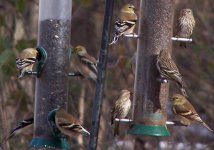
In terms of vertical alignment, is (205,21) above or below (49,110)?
above

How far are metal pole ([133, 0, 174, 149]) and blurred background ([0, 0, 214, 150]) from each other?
204 cm

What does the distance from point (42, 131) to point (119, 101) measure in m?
0.87

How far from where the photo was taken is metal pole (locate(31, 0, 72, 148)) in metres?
8.15

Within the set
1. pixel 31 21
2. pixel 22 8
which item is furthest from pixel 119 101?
pixel 31 21

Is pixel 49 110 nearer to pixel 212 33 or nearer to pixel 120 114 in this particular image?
pixel 120 114

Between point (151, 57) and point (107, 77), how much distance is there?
4.55 metres

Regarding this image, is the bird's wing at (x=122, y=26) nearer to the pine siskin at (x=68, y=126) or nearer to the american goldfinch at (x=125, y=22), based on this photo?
the american goldfinch at (x=125, y=22)

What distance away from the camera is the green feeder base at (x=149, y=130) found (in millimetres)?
7910

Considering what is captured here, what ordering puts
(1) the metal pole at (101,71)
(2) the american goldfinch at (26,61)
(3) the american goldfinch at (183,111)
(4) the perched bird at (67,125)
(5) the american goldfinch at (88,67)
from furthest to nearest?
(5) the american goldfinch at (88,67)
(3) the american goldfinch at (183,111)
(2) the american goldfinch at (26,61)
(4) the perched bird at (67,125)
(1) the metal pole at (101,71)

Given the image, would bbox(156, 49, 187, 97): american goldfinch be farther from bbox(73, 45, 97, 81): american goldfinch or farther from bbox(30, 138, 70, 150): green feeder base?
bbox(30, 138, 70, 150): green feeder base

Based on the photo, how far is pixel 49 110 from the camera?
26.8 feet

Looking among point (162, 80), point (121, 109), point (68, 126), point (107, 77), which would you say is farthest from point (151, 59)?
point (107, 77)

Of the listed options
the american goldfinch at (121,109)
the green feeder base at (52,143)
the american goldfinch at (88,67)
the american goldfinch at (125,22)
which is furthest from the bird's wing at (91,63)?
the green feeder base at (52,143)

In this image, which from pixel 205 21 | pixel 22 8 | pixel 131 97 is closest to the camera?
pixel 131 97
